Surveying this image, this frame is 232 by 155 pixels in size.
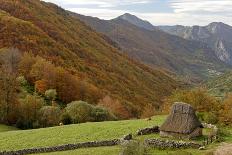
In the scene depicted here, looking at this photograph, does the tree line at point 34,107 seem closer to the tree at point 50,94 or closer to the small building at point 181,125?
the tree at point 50,94

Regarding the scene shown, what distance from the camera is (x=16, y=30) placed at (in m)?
172

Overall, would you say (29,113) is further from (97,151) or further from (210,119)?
(97,151)

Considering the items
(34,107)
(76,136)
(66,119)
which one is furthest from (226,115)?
(34,107)

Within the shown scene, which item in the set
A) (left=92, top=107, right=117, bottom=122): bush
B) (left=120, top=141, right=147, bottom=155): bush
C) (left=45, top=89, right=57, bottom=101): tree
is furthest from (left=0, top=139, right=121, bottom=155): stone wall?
(left=45, top=89, right=57, bottom=101): tree

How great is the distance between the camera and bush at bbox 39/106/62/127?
7019 centimetres

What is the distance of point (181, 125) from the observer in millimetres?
→ 47438

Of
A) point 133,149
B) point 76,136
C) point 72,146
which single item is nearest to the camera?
point 133,149

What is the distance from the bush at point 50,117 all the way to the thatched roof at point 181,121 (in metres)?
26.3

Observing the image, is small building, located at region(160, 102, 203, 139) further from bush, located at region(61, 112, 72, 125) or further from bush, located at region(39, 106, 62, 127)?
bush, located at region(61, 112, 72, 125)

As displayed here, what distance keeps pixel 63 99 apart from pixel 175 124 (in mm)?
55682

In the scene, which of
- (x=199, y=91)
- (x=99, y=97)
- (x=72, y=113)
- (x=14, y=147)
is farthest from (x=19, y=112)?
(x=99, y=97)

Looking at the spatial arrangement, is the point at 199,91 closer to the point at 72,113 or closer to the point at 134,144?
the point at 72,113

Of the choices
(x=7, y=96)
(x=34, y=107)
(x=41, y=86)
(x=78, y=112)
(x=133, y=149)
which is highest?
(x=133, y=149)

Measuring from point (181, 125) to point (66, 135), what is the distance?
13.2m
